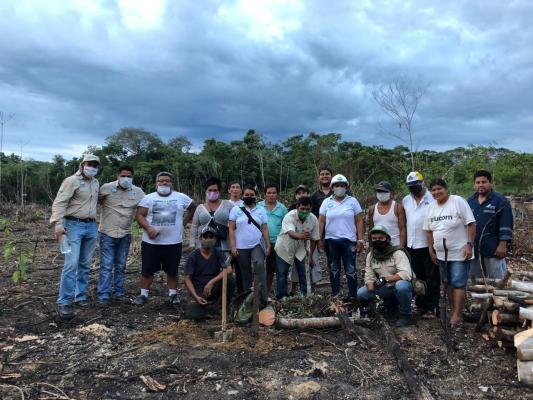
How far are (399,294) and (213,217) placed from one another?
2.42 m

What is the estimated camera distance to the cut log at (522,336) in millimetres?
3604

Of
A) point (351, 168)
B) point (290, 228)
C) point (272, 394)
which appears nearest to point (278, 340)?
point (272, 394)

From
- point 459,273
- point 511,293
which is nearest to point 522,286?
point 511,293

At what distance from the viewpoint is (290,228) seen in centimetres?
545

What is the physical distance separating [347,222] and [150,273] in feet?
8.83

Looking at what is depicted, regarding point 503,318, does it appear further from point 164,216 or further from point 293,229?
point 164,216

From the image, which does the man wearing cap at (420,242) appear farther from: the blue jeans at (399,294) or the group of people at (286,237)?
the blue jeans at (399,294)

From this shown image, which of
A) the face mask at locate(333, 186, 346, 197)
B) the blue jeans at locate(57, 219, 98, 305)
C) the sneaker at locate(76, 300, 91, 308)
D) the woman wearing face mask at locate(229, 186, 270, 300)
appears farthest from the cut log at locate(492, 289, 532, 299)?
the sneaker at locate(76, 300, 91, 308)

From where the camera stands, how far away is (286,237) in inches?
218

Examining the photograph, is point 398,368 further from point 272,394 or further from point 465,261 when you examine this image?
point 465,261

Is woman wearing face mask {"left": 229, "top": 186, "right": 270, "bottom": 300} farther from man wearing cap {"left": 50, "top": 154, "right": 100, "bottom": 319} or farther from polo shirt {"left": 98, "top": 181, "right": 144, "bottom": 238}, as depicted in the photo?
man wearing cap {"left": 50, "top": 154, "right": 100, "bottom": 319}

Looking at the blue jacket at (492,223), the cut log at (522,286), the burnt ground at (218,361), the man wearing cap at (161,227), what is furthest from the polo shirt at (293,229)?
the cut log at (522,286)

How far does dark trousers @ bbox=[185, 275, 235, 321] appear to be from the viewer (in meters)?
5.04

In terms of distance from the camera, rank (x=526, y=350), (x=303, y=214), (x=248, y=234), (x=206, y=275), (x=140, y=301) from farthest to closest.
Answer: (x=140, y=301)
(x=303, y=214)
(x=248, y=234)
(x=206, y=275)
(x=526, y=350)
